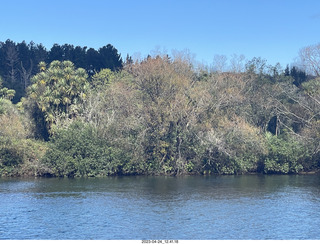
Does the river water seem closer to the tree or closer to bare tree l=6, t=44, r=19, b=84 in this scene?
the tree

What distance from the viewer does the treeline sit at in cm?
10125

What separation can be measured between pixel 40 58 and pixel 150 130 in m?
64.2

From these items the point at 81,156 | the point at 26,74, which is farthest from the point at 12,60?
the point at 81,156

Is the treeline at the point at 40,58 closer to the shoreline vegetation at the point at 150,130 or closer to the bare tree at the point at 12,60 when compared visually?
the bare tree at the point at 12,60

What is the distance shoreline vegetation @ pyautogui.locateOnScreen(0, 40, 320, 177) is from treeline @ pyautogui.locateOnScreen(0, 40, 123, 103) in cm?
4122

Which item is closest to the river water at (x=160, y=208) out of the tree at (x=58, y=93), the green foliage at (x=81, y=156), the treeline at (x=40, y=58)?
the green foliage at (x=81, y=156)

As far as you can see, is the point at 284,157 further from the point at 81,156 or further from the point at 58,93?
the point at 58,93

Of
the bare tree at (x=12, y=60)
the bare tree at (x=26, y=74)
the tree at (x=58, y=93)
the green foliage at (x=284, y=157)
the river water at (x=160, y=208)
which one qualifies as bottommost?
the river water at (x=160, y=208)

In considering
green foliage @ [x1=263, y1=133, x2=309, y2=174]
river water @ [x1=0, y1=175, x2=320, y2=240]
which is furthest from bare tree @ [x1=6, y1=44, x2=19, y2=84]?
green foliage @ [x1=263, y1=133, x2=309, y2=174]

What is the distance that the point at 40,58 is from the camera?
108 m

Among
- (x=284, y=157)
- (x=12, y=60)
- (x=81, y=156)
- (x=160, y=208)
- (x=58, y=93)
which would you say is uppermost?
(x=12, y=60)

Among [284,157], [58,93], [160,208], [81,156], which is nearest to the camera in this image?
[160,208]

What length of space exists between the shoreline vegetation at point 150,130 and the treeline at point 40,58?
4122 cm

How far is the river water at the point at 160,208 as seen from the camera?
89.0 feet
